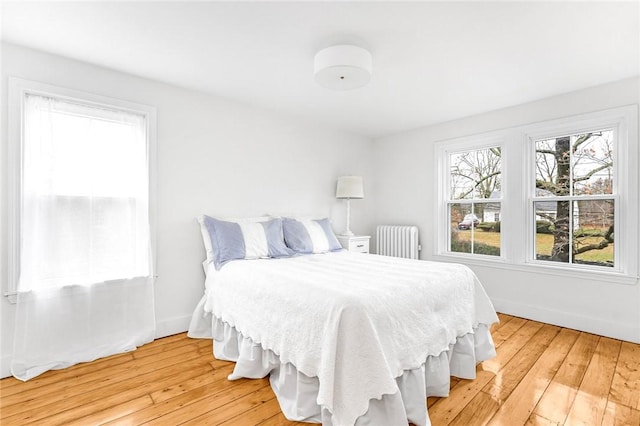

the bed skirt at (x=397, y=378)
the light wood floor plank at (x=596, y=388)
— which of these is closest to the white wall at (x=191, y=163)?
the bed skirt at (x=397, y=378)

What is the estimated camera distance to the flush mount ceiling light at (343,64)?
7.11 feet

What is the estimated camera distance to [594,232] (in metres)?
A: 3.11

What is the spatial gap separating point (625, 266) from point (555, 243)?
22.7 inches

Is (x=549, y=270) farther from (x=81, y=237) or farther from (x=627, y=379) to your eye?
(x=81, y=237)

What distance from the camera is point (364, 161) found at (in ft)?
16.2

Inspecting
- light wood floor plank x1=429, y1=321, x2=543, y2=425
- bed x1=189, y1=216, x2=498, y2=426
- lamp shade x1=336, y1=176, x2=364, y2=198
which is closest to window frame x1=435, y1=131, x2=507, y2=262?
lamp shade x1=336, y1=176, x2=364, y2=198

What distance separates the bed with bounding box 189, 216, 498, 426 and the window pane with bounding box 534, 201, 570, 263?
63.7 inches

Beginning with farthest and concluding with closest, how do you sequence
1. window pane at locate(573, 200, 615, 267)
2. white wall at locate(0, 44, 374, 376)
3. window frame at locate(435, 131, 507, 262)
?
window frame at locate(435, 131, 507, 262)
window pane at locate(573, 200, 615, 267)
white wall at locate(0, 44, 374, 376)

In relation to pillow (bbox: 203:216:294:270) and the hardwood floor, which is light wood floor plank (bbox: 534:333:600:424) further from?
pillow (bbox: 203:216:294:270)

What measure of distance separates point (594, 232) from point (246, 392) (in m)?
3.52

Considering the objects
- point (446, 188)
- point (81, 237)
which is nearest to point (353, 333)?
point (81, 237)

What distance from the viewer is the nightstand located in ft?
13.5

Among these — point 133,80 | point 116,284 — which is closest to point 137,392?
point 116,284

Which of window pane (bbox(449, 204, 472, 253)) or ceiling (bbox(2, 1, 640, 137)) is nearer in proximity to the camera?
ceiling (bbox(2, 1, 640, 137))
